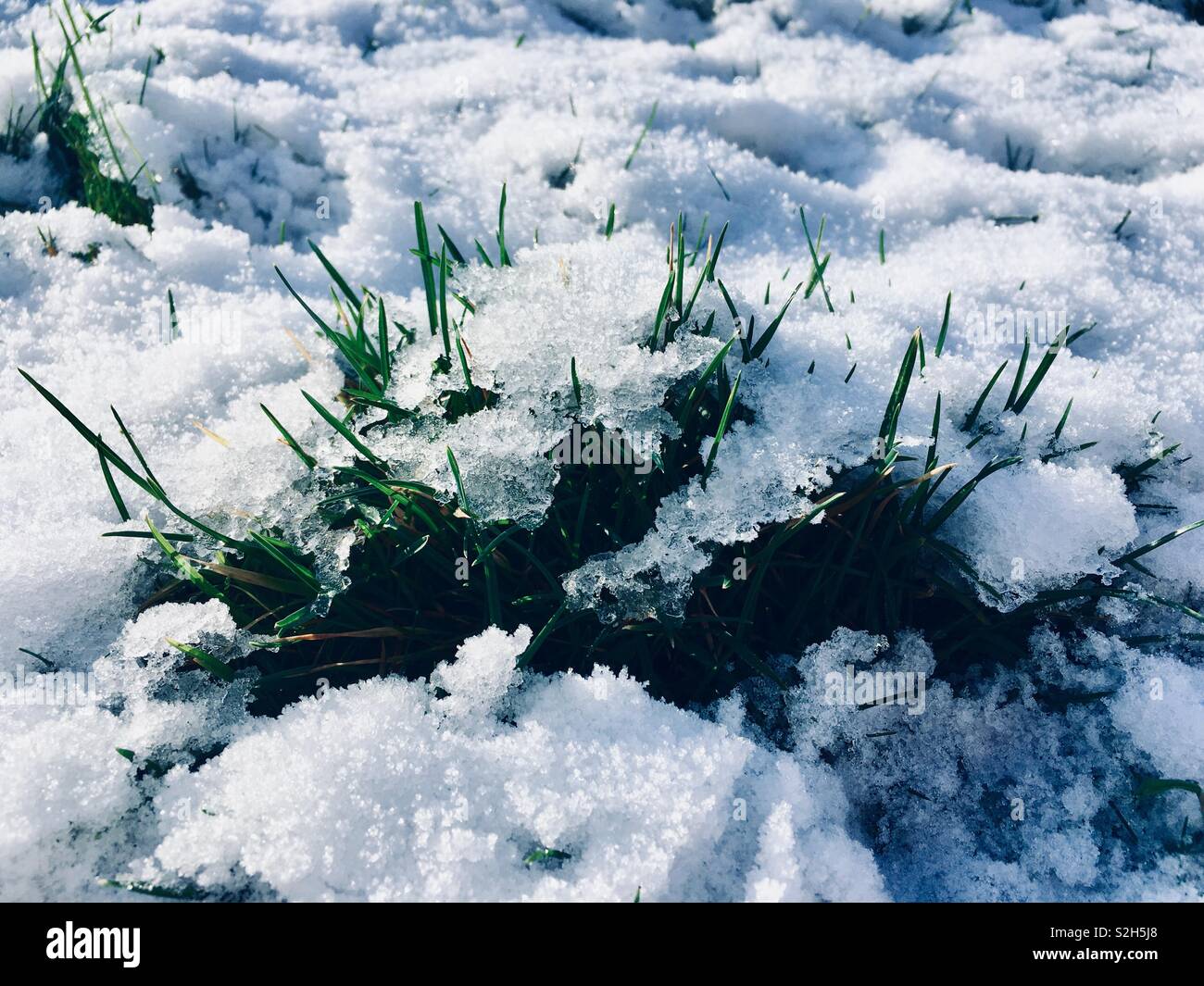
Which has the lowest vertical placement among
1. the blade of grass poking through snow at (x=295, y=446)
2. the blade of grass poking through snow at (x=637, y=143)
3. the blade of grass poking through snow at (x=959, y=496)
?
the blade of grass poking through snow at (x=295, y=446)

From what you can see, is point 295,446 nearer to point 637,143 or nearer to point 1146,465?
point 637,143

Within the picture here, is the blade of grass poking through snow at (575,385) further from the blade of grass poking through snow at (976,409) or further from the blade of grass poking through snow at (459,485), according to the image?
the blade of grass poking through snow at (976,409)

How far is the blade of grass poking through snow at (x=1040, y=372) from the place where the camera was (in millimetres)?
1696

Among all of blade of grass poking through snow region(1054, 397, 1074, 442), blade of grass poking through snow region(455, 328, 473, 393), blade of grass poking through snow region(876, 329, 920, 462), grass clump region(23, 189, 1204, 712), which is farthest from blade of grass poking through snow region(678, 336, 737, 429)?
blade of grass poking through snow region(1054, 397, 1074, 442)

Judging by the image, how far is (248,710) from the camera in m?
1.65

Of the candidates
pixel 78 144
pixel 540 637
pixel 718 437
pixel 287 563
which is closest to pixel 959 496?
pixel 718 437

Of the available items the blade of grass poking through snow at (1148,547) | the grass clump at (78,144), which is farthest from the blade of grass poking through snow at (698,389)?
the grass clump at (78,144)

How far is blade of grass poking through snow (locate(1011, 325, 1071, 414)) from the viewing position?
1.70m

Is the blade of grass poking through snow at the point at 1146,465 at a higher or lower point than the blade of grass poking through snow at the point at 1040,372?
lower

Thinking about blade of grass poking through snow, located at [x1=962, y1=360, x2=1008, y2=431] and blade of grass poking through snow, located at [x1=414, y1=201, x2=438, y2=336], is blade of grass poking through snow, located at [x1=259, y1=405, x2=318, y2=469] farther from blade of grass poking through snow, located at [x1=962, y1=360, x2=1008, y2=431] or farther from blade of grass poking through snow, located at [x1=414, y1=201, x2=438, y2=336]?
blade of grass poking through snow, located at [x1=962, y1=360, x2=1008, y2=431]
